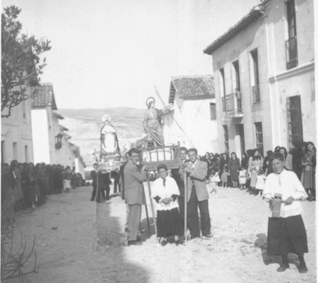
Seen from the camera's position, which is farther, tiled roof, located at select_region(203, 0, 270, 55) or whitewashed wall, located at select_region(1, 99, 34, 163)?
whitewashed wall, located at select_region(1, 99, 34, 163)

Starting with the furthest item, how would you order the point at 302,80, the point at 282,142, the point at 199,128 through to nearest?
the point at 199,128
the point at 282,142
the point at 302,80

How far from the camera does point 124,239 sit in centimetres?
761

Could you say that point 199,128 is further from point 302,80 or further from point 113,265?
point 113,265

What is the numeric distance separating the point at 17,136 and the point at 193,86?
45.8ft

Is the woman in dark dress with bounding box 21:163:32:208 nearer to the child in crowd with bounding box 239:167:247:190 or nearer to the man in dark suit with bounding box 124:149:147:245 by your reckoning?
the man in dark suit with bounding box 124:149:147:245

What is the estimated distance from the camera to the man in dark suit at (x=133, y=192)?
7.09m

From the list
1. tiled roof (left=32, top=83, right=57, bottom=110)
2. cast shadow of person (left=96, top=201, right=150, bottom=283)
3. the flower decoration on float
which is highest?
tiled roof (left=32, top=83, right=57, bottom=110)

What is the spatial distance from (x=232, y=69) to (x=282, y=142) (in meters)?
5.35

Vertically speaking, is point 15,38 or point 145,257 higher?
point 15,38

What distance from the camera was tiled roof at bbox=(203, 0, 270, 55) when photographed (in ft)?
46.3

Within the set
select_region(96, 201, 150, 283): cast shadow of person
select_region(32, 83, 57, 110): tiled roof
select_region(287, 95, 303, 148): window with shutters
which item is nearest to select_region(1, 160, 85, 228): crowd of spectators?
select_region(96, 201, 150, 283): cast shadow of person

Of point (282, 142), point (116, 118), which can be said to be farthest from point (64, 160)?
point (116, 118)

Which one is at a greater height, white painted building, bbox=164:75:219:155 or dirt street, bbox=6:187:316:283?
white painted building, bbox=164:75:219:155

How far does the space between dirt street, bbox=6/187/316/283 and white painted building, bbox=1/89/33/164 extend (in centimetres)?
594
